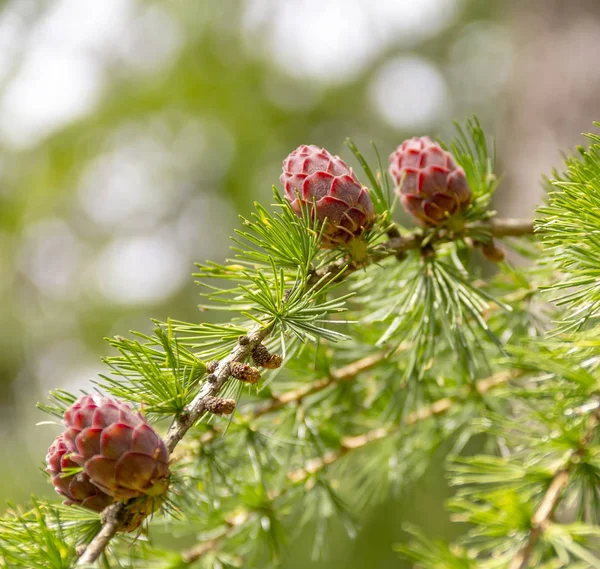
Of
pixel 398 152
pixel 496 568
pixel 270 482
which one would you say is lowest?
pixel 496 568

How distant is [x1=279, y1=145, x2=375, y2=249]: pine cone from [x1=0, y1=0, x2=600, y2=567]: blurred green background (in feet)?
7.24

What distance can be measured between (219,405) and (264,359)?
2.1 inches

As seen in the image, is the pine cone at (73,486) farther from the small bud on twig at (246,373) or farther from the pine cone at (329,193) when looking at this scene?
the pine cone at (329,193)

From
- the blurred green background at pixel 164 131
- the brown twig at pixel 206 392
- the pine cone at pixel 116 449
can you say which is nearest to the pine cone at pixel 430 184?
the brown twig at pixel 206 392

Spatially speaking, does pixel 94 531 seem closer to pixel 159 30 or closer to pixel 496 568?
pixel 496 568

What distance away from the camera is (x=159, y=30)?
3.28 metres

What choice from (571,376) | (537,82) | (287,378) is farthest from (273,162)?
(571,376)

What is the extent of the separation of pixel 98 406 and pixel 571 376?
37 centimetres

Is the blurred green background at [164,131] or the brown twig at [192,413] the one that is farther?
the blurred green background at [164,131]

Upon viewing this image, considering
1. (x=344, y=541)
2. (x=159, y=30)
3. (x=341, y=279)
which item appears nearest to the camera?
(x=341, y=279)

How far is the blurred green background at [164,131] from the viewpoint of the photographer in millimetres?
3238

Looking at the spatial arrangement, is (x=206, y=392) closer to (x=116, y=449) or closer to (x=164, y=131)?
(x=116, y=449)

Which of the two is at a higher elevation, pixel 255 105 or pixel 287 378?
pixel 255 105

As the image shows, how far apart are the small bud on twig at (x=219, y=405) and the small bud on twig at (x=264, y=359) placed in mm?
45
